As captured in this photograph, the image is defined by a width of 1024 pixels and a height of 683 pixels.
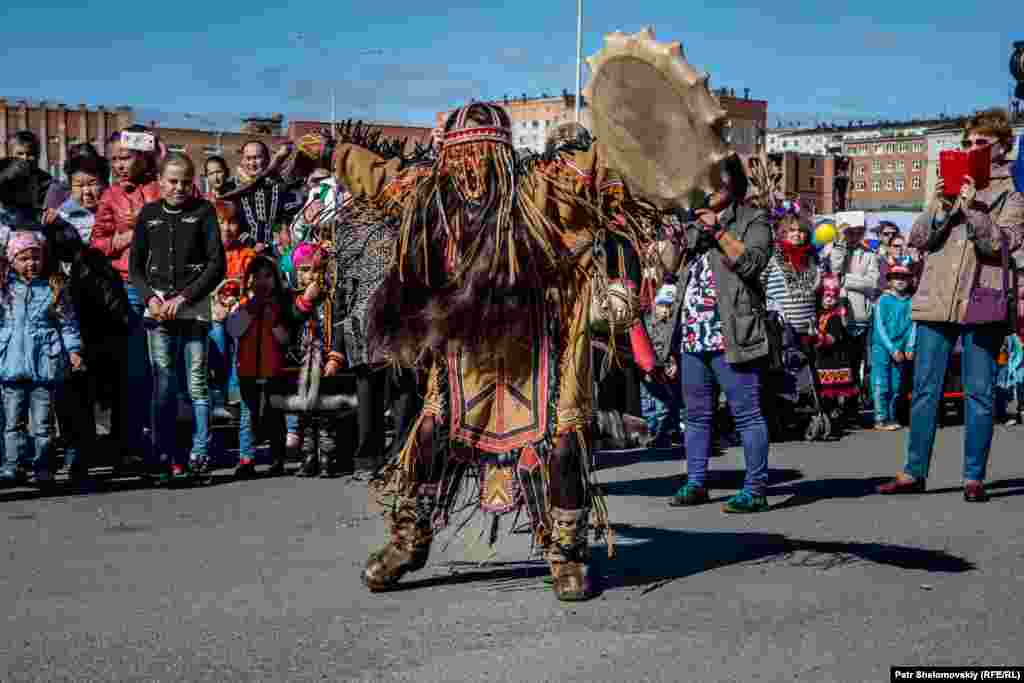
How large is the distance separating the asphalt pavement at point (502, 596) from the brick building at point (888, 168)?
121386 mm

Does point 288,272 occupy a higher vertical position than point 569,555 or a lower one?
higher

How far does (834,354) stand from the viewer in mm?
12891

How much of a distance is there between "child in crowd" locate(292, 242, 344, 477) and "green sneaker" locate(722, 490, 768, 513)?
3068mm

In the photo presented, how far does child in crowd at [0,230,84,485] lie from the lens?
862 centimetres

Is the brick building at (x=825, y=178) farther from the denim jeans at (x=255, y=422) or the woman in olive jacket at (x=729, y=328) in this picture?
the woman in olive jacket at (x=729, y=328)

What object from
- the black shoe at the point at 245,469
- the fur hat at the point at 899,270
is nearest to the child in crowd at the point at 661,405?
the fur hat at the point at 899,270

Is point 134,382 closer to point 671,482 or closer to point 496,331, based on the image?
point 671,482

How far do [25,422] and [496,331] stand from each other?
14.8 ft

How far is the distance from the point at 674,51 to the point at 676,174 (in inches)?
18.5

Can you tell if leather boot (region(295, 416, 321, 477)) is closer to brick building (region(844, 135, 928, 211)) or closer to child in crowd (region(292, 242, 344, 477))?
child in crowd (region(292, 242, 344, 477))

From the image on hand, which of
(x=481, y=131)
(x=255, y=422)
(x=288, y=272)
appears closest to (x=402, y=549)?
(x=481, y=131)

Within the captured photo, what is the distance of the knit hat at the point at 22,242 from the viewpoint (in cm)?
865

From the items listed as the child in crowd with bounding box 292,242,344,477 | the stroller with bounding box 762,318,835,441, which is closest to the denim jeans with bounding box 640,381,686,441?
the stroller with bounding box 762,318,835,441

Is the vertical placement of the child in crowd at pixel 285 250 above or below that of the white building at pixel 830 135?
below
